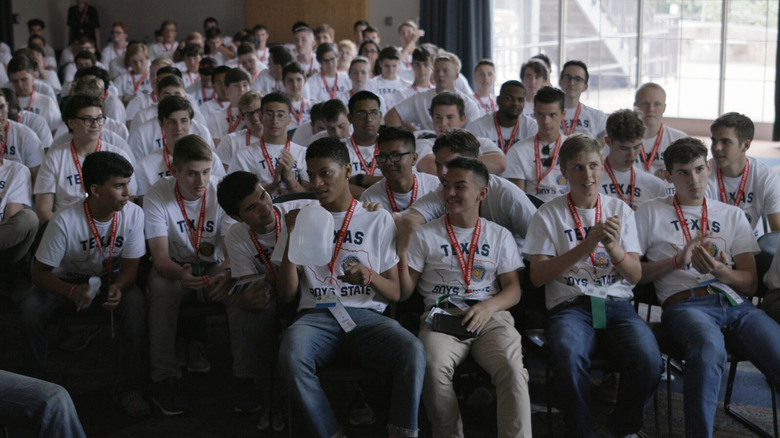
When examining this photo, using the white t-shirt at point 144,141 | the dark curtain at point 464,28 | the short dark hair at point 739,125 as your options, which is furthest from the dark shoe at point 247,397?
the dark curtain at point 464,28

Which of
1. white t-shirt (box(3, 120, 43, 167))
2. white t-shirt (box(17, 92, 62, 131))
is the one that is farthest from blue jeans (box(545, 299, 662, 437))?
white t-shirt (box(17, 92, 62, 131))

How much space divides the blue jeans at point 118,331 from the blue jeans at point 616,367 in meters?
1.75

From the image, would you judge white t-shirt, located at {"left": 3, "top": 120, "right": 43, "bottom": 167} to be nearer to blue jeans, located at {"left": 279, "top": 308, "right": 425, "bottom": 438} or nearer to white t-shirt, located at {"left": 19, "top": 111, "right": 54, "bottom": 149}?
white t-shirt, located at {"left": 19, "top": 111, "right": 54, "bottom": 149}

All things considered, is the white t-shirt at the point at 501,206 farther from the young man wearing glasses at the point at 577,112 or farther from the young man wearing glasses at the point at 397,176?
the young man wearing glasses at the point at 577,112

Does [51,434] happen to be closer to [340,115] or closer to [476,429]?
[476,429]

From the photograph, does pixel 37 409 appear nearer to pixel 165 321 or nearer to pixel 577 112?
pixel 165 321

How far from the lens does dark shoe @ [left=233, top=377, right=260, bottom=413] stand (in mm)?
A: 3340

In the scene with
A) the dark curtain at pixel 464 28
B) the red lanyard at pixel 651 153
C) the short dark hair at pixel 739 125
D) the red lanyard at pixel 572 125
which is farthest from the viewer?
the dark curtain at pixel 464 28

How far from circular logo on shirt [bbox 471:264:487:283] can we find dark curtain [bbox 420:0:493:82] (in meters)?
8.99

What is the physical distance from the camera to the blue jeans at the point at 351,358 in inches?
108

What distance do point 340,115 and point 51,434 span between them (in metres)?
2.90

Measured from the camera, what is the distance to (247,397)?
335 cm

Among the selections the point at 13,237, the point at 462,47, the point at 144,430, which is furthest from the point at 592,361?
the point at 462,47

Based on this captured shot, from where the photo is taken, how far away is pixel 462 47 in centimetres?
1181
